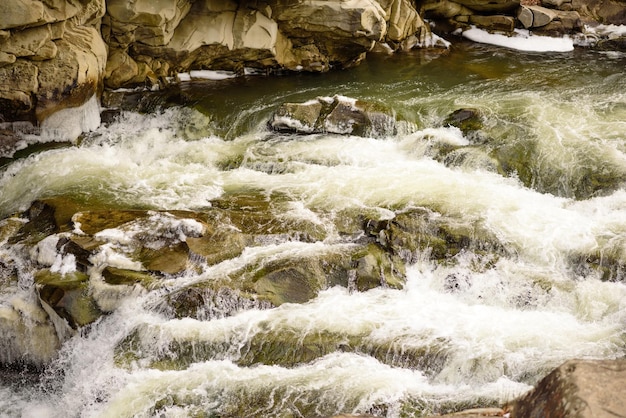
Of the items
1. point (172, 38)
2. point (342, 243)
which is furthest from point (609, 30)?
point (342, 243)

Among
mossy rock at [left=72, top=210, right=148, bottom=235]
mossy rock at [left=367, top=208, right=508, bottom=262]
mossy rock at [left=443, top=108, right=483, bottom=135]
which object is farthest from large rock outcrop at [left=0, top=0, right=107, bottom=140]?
mossy rock at [left=443, top=108, right=483, bottom=135]

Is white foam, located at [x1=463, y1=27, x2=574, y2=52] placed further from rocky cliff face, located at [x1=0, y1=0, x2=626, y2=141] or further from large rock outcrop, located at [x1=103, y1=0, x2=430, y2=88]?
large rock outcrop, located at [x1=103, y1=0, x2=430, y2=88]

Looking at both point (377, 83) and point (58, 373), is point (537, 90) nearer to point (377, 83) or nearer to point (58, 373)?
point (377, 83)

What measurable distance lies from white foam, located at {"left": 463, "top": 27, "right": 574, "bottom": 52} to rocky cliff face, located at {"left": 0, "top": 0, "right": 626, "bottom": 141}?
29cm

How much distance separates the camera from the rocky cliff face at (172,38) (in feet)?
33.8

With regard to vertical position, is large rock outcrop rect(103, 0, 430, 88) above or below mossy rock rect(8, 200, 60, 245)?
above

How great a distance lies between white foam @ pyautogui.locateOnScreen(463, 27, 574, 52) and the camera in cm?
1652

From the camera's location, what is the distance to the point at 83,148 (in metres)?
10.8

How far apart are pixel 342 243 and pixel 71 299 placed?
3.18 m

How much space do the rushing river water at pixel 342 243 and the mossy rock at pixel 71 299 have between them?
6.5 inches

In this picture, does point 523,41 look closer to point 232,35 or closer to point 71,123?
point 232,35

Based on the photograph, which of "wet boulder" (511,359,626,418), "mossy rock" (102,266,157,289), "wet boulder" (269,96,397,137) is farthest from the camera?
"wet boulder" (269,96,397,137)

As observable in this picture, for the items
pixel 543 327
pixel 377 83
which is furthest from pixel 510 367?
pixel 377 83

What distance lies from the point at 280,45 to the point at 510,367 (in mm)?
10089
